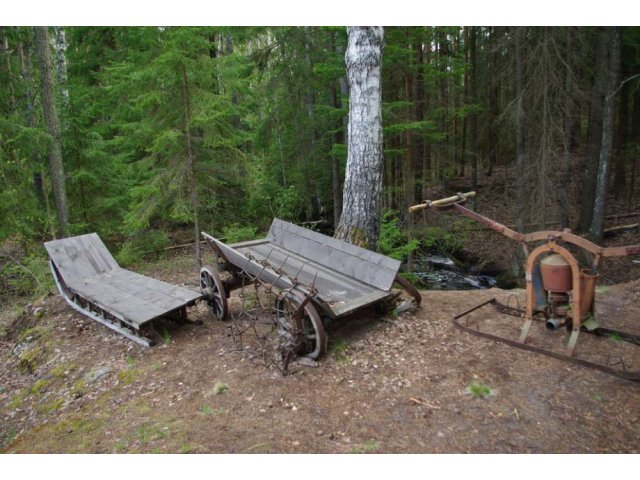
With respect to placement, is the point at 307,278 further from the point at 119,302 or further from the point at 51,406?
the point at 51,406

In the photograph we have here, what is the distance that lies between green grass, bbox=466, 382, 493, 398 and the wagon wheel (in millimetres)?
1443

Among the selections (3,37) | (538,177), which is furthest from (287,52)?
(538,177)

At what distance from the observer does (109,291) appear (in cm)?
610

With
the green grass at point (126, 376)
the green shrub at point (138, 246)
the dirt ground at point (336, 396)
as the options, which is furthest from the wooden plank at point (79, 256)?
the green grass at point (126, 376)

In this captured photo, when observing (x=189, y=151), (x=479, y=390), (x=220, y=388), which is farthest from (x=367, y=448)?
(x=189, y=151)

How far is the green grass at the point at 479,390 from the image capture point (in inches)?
142

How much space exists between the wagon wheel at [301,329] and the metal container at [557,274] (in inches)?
94.4

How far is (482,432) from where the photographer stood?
10.3 ft

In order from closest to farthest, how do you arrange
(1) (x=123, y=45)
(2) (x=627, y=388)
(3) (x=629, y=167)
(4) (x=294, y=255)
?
(2) (x=627, y=388)
(4) (x=294, y=255)
(1) (x=123, y=45)
(3) (x=629, y=167)

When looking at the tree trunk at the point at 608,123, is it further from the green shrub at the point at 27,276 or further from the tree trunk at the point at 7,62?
the tree trunk at the point at 7,62

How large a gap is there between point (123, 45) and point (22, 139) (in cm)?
573

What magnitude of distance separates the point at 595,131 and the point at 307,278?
391 inches

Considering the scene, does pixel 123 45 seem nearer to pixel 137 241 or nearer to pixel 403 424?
pixel 137 241

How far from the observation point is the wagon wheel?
419 centimetres
